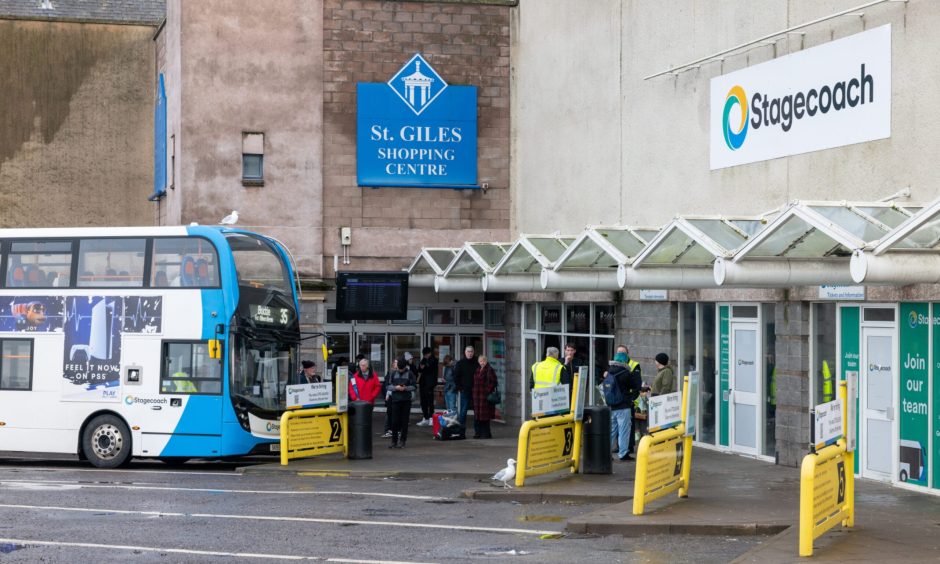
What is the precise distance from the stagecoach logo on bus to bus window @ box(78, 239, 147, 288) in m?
0.24

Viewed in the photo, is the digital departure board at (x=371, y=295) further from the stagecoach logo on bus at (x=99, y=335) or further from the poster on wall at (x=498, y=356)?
the stagecoach logo on bus at (x=99, y=335)

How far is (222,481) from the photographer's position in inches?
780

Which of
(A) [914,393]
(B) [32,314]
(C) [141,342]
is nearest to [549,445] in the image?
(A) [914,393]

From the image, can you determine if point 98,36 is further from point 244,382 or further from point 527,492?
point 527,492

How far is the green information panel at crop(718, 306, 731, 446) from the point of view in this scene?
73.1 ft

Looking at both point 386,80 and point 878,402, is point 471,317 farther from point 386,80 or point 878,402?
point 878,402


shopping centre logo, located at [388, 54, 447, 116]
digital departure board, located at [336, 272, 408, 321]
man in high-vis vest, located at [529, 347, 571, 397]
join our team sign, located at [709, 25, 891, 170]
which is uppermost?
shopping centre logo, located at [388, 54, 447, 116]

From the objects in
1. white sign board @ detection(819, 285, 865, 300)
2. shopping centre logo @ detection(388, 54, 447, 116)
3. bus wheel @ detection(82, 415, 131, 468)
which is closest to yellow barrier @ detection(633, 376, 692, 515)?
white sign board @ detection(819, 285, 865, 300)

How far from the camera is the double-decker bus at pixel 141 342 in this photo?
21531mm

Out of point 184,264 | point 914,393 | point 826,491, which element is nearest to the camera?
point 826,491

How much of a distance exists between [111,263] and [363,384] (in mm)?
5274

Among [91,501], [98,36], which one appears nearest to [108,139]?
[98,36]

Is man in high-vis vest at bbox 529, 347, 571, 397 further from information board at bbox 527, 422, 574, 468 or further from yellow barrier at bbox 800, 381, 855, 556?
yellow barrier at bbox 800, 381, 855, 556

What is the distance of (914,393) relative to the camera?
56.4ft
